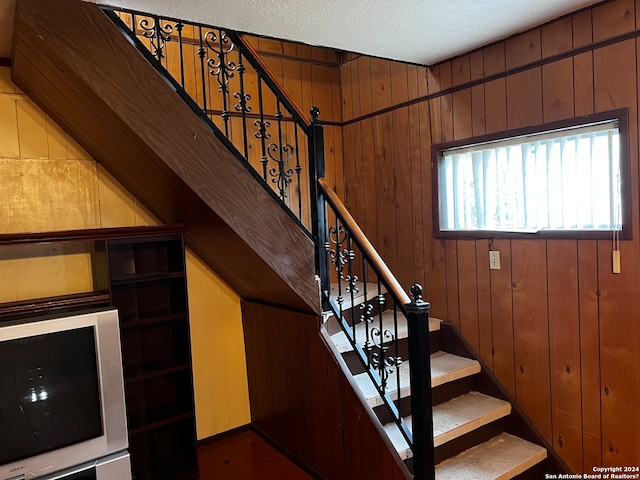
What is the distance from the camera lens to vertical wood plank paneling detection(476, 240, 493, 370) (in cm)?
292

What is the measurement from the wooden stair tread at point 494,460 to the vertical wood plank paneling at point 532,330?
0.55ft

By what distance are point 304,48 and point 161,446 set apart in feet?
11.0

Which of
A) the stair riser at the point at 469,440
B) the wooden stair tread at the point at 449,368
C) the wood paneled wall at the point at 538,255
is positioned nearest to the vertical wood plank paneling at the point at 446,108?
the wood paneled wall at the point at 538,255

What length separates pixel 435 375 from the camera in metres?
2.78

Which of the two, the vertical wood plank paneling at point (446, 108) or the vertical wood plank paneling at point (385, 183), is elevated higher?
the vertical wood plank paneling at point (446, 108)

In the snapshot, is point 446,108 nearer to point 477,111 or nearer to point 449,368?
point 477,111

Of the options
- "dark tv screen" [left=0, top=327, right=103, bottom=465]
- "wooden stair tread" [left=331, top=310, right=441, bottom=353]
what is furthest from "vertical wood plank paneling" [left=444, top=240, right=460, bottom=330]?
"dark tv screen" [left=0, top=327, right=103, bottom=465]

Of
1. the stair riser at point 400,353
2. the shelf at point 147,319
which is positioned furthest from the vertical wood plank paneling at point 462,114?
the shelf at point 147,319

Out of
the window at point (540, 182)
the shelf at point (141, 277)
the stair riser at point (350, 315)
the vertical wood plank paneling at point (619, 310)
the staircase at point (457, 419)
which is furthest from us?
the stair riser at point (350, 315)

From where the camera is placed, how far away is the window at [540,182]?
7.67 feet

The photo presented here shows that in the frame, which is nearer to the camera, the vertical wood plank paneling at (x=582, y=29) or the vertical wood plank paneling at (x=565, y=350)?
the vertical wood plank paneling at (x=582, y=29)

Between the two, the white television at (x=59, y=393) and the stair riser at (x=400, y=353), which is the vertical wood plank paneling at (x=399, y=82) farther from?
the white television at (x=59, y=393)

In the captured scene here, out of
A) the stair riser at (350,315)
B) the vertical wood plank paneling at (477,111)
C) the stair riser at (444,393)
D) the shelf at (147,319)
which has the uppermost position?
the vertical wood plank paneling at (477,111)

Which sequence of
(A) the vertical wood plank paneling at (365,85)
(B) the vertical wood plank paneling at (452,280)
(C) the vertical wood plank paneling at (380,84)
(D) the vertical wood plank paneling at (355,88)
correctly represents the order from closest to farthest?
(B) the vertical wood plank paneling at (452,280) → (C) the vertical wood plank paneling at (380,84) → (A) the vertical wood plank paneling at (365,85) → (D) the vertical wood plank paneling at (355,88)
